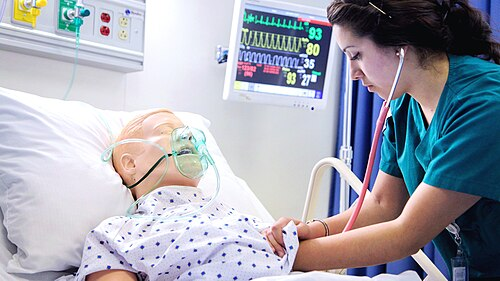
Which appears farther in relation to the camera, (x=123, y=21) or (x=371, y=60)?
(x=123, y=21)

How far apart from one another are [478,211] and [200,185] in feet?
2.92

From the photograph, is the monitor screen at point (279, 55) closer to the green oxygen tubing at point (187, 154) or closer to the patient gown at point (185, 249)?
the green oxygen tubing at point (187, 154)

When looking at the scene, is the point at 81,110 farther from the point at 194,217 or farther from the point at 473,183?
the point at 473,183

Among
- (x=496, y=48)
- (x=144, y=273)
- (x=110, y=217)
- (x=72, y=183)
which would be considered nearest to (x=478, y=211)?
(x=496, y=48)

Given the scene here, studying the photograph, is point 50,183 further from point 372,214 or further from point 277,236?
point 372,214

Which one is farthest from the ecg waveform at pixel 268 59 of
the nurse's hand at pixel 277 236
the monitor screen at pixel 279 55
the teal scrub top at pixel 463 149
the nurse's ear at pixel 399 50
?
the nurse's hand at pixel 277 236

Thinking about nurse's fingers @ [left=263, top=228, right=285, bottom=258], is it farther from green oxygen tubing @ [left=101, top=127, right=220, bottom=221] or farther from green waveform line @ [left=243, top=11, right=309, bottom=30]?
green waveform line @ [left=243, top=11, right=309, bottom=30]

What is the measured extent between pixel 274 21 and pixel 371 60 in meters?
1.29

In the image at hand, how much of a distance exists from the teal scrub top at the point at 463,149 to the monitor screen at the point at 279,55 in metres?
1.04

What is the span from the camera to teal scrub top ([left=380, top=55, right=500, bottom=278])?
1368 mm

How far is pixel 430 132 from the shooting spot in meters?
1.56

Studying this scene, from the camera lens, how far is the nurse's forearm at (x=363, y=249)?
4.71 feet

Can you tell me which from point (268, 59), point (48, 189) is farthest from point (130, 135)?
Result: point (268, 59)

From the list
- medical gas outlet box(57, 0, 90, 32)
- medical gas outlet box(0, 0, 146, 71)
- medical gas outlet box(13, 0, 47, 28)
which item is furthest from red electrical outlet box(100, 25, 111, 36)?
medical gas outlet box(13, 0, 47, 28)
